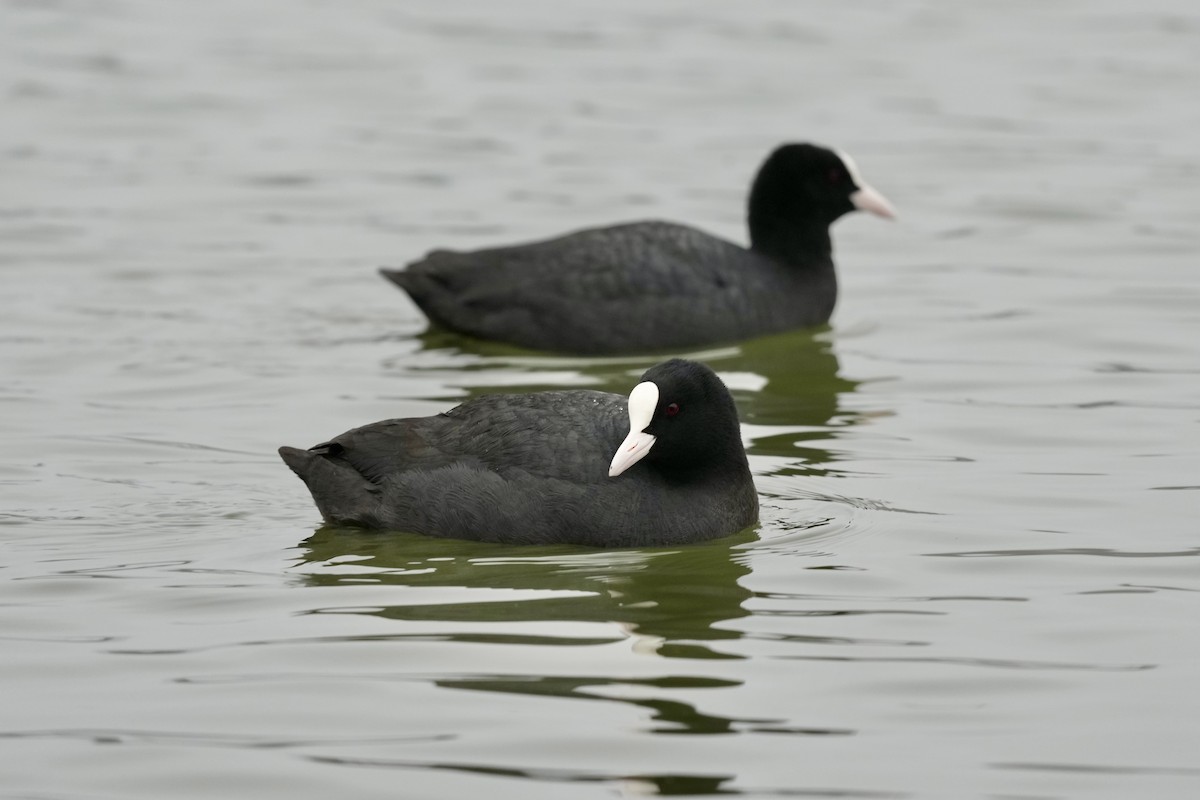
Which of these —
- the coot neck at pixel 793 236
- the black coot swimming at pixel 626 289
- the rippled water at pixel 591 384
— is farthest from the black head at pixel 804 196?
the rippled water at pixel 591 384

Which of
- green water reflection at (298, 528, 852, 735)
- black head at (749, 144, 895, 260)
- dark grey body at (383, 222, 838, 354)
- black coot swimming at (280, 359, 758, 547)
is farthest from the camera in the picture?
black head at (749, 144, 895, 260)

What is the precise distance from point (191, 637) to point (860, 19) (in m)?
20.6

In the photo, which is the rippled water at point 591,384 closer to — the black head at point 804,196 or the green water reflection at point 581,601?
the green water reflection at point 581,601

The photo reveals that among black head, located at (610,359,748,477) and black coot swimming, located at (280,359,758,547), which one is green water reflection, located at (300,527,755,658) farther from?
black head, located at (610,359,748,477)

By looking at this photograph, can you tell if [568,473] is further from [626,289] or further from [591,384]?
[626,289]

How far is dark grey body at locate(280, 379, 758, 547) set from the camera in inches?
373

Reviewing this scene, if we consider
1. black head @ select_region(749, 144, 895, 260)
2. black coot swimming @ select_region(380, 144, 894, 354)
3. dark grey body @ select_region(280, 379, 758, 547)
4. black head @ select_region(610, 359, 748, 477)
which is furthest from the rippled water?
black head @ select_region(749, 144, 895, 260)

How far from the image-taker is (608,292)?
14.1m

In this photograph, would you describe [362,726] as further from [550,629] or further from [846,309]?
[846,309]

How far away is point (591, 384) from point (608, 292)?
1.07 metres

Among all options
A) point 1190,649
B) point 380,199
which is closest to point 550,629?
point 1190,649

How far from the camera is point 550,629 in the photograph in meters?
8.27

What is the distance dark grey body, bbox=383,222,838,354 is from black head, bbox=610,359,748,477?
14.5ft

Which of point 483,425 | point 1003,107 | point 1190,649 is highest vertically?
point 1003,107
